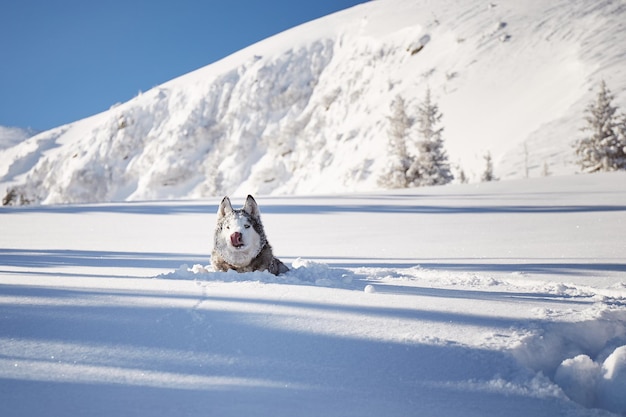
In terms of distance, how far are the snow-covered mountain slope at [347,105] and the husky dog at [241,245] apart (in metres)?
24.8

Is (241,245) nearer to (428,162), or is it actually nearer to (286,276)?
(286,276)

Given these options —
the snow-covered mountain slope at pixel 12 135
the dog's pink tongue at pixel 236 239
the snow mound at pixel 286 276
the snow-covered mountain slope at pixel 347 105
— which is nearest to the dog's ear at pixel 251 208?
the dog's pink tongue at pixel 236 239

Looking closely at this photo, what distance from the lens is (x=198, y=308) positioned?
2504 mm

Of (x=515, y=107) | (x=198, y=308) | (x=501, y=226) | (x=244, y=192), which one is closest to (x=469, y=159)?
(x=515, y=107)

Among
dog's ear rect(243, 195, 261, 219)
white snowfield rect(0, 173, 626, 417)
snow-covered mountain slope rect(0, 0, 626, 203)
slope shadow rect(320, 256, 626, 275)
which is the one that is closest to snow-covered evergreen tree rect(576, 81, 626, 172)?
snow-covered mountain slope rect(0, 0, 626, 203)

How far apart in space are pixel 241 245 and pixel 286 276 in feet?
1.85

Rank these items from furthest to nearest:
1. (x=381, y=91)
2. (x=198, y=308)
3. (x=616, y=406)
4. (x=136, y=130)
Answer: (x=136, y=130) < (x=381, y=91) < (x=198, y=308) < (x=616, y=406)

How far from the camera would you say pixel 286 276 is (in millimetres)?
4137

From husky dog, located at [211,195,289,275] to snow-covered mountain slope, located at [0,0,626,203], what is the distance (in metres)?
24.8

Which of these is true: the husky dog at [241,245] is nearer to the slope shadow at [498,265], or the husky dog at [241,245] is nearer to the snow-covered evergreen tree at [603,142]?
the slope shadow at [498,265]

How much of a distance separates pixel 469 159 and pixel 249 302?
103 ft

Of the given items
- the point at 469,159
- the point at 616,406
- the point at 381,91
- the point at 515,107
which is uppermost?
the point at 381,91

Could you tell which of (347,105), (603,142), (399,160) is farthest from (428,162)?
(347,105)

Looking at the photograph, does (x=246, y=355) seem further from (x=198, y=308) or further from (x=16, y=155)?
(x=16, y=155)
